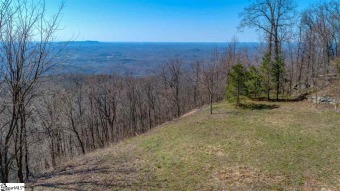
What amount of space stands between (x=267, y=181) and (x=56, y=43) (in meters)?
6.87

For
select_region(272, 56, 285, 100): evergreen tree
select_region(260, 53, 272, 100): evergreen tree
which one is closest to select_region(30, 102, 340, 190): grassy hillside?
select_region(272, 56, 285, 100): evergreen tree

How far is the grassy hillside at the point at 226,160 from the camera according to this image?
21.9 ft

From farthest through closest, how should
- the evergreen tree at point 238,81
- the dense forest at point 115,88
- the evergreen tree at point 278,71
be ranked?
the evergreen tree at point 278,71, the evergreen tree at point 238,81, the dense forest at point 115,88

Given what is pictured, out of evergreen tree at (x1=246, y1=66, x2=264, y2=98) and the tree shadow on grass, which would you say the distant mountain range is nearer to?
evergreen tree at (x1=246, y1=66, x2=264, y2=98)

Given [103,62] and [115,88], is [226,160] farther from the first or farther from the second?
[103,62]

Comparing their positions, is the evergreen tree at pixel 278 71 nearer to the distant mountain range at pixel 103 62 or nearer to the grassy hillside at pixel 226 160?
the grassy hillside at pixel 226 160

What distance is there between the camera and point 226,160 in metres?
8.07

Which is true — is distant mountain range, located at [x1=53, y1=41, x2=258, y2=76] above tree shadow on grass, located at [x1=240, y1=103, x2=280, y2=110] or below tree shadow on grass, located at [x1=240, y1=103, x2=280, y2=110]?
above

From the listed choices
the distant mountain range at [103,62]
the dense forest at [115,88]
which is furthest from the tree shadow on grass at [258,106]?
the distant mountain range at [103,62]

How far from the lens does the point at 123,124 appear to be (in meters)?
33.6

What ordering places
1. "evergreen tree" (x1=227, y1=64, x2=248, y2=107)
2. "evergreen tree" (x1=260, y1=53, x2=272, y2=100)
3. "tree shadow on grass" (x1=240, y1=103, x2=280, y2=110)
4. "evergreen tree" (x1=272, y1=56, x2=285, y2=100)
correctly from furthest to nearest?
"evergreen tree" (x1=260, y1=53, x2=272, y2=100)
"evergreen tree" (x1=272, y1=56, x2=285, y2=100)
"evergreen tree" (x1=227, y1=64, x2=248, y2=107)
"tree shadow on grass" (x1=240, y1=103, x2=280, y2=110)

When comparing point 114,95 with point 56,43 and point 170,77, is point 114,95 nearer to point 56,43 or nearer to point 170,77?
point 170,77

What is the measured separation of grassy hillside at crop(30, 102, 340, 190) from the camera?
668cm

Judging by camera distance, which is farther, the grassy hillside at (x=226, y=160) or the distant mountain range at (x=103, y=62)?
the distant mountain range at (x=103, y=62)
